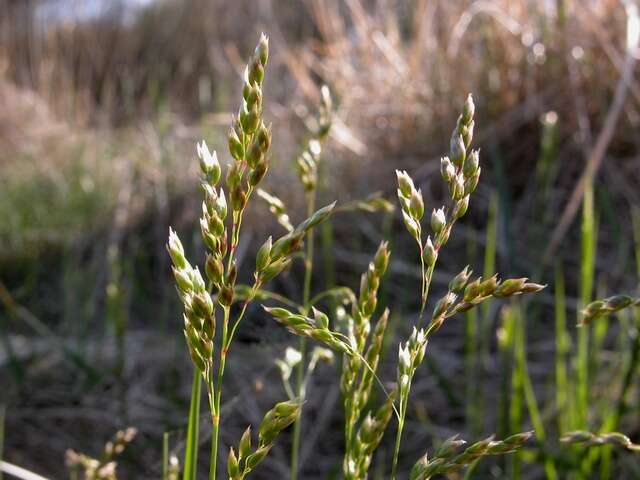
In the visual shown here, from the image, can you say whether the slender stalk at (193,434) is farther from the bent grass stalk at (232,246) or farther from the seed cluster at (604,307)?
the seed cluster at (604,307)

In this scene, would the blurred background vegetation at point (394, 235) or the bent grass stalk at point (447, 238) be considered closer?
the bent grass stalk at point (447, 238)

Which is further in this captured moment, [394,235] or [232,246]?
[394,235]

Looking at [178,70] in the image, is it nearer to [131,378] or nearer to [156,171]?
[156,171]

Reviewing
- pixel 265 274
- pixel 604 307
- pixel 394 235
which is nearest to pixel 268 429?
pixel 265 274

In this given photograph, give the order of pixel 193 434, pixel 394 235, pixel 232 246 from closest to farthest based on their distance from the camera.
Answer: pixel 232 246 < pixel 193 434 < pixel 394 235

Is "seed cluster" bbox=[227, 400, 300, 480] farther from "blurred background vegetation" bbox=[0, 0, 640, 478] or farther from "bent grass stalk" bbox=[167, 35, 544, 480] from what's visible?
"blurred background vegetation" bbox=[0, 0, 640, 478]

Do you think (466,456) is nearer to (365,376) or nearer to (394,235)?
(365,376)

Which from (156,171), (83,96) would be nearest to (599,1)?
(156,171)

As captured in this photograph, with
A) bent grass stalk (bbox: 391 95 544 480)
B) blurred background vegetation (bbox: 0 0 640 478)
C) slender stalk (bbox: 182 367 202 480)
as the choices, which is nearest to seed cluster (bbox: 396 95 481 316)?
bent grass stalk (bbox: 391 95 544 480)

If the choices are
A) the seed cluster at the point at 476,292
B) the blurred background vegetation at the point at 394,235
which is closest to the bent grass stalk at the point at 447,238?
the seed cluster at the point at 476,292
